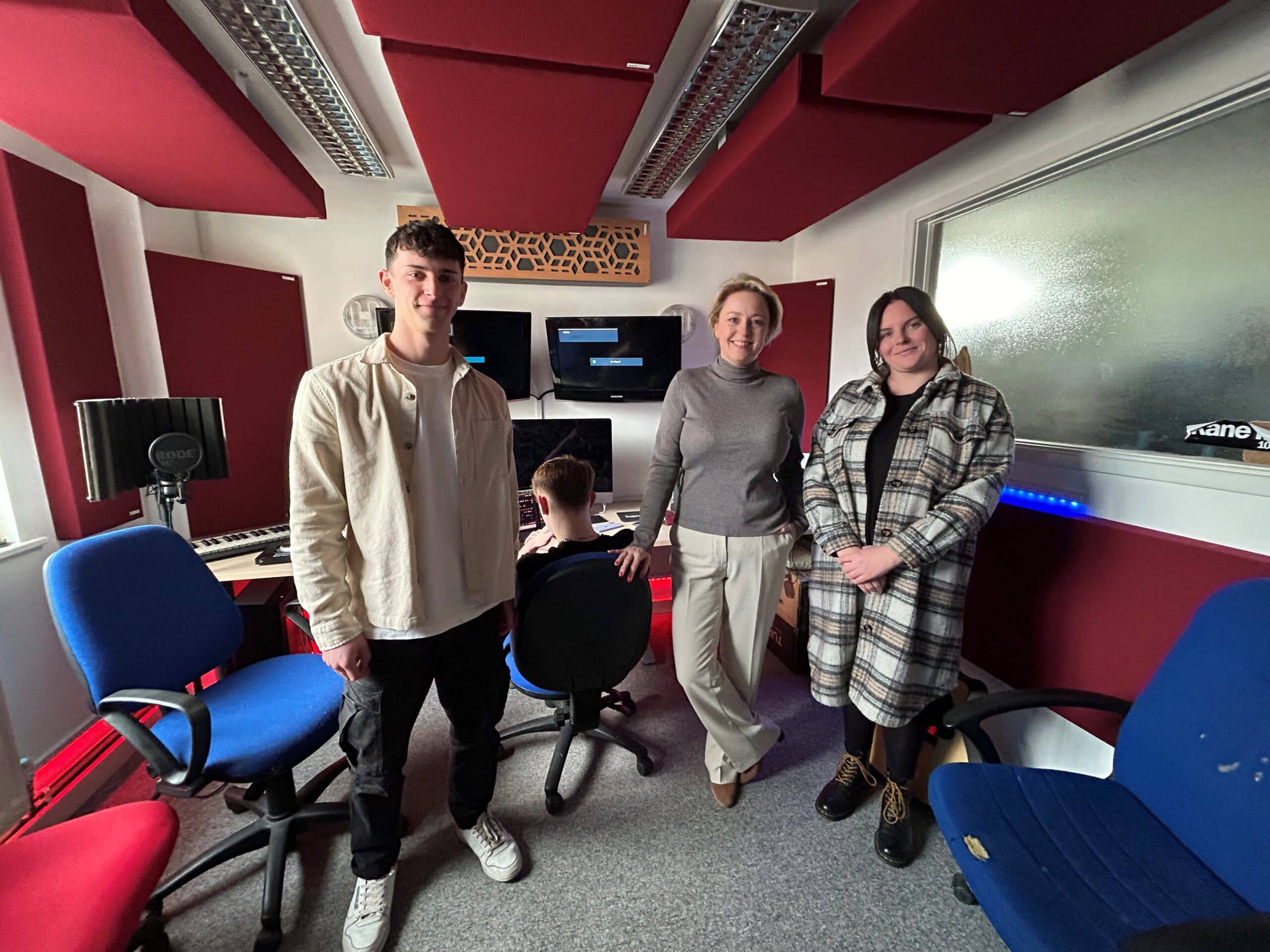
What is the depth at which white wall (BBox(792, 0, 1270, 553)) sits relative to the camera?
50.6 inches

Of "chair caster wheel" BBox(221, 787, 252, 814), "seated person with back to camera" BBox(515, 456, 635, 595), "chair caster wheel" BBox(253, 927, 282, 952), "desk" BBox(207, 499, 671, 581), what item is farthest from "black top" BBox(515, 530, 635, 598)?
"chair caster wheel" BBox(221, 787, 252, 814)

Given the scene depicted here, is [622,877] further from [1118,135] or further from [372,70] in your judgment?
[372,70]

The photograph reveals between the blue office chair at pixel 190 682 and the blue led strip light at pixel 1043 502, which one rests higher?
the blue led strip light at pixel 1043 502

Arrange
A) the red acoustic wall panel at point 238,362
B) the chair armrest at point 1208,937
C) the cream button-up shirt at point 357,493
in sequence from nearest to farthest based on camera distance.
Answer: the chair armrest at point 1208,937
the cream button-up shirt at point 357,493
the red acoustic wall panel at point 238,362

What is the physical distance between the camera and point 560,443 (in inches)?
116

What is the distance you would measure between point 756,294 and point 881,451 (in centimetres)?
61

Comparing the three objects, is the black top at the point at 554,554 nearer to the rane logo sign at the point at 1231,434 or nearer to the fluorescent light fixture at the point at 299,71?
the rane logo sign at the point at 1231,434

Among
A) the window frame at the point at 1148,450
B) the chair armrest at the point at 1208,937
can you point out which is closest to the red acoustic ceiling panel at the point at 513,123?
the window frame at the point at 1148,450

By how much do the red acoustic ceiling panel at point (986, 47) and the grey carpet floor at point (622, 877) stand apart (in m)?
2.32

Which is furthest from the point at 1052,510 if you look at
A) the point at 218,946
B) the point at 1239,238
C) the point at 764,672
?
the point at 218,946

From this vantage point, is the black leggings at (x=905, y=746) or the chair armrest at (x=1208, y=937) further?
the black leggings at (x=905, y=746)

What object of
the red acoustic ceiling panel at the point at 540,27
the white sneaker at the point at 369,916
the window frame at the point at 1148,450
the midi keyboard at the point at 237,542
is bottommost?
the white sneaker at the point at 369,916

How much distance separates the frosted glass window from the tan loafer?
1.73m

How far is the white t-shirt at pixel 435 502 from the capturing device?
1.23 meters
